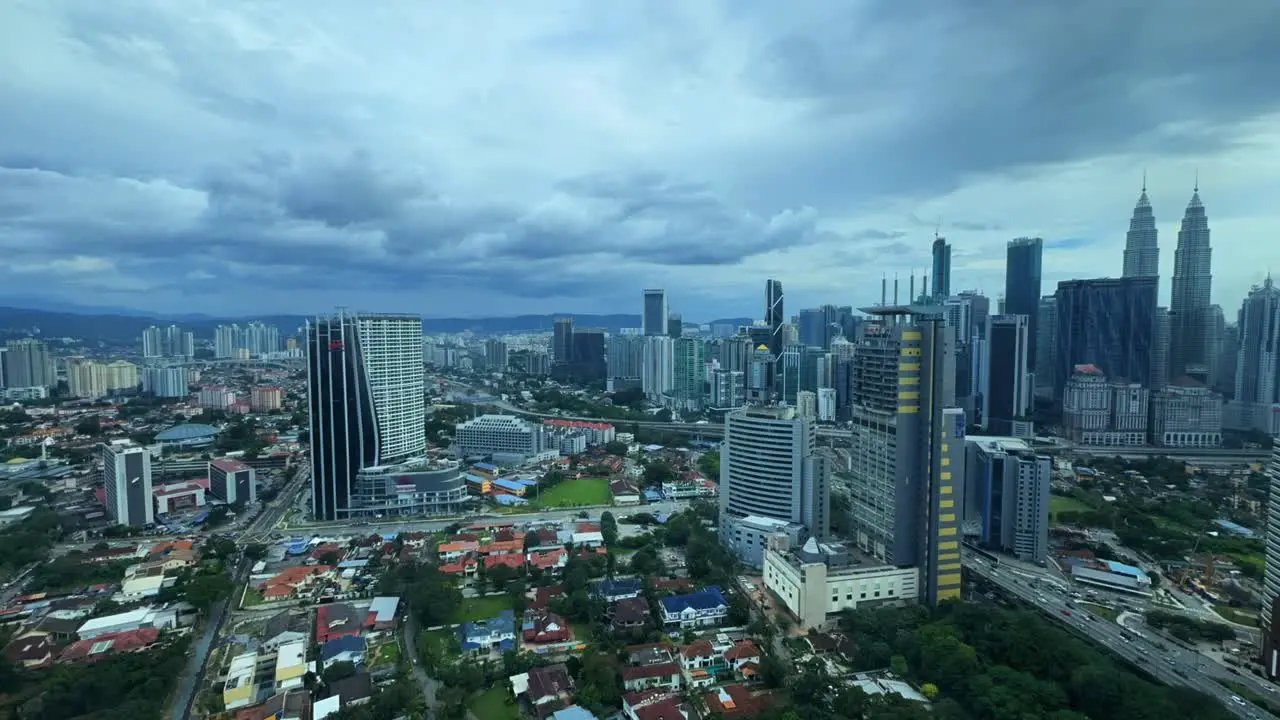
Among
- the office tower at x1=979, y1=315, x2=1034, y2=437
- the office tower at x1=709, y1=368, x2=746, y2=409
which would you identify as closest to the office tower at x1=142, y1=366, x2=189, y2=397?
the office tower at x1=709, y1=368, x2=746, y2=409

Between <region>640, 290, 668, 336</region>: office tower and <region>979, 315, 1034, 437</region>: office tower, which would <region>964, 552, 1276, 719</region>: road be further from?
<region>640, 290, 668, 336</region>: office tower

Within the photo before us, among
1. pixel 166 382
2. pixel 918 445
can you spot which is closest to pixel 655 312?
pixel 166 382

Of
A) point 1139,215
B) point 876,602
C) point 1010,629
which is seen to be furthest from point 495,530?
point 1139,215

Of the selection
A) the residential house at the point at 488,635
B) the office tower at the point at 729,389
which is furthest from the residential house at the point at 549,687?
the office tower at the point at 729,389

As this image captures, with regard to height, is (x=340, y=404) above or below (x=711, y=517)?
above

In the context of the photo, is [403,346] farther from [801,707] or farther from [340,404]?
[801,707]

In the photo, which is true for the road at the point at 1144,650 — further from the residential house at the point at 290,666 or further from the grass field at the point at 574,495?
the residential house at the point at 290,666
